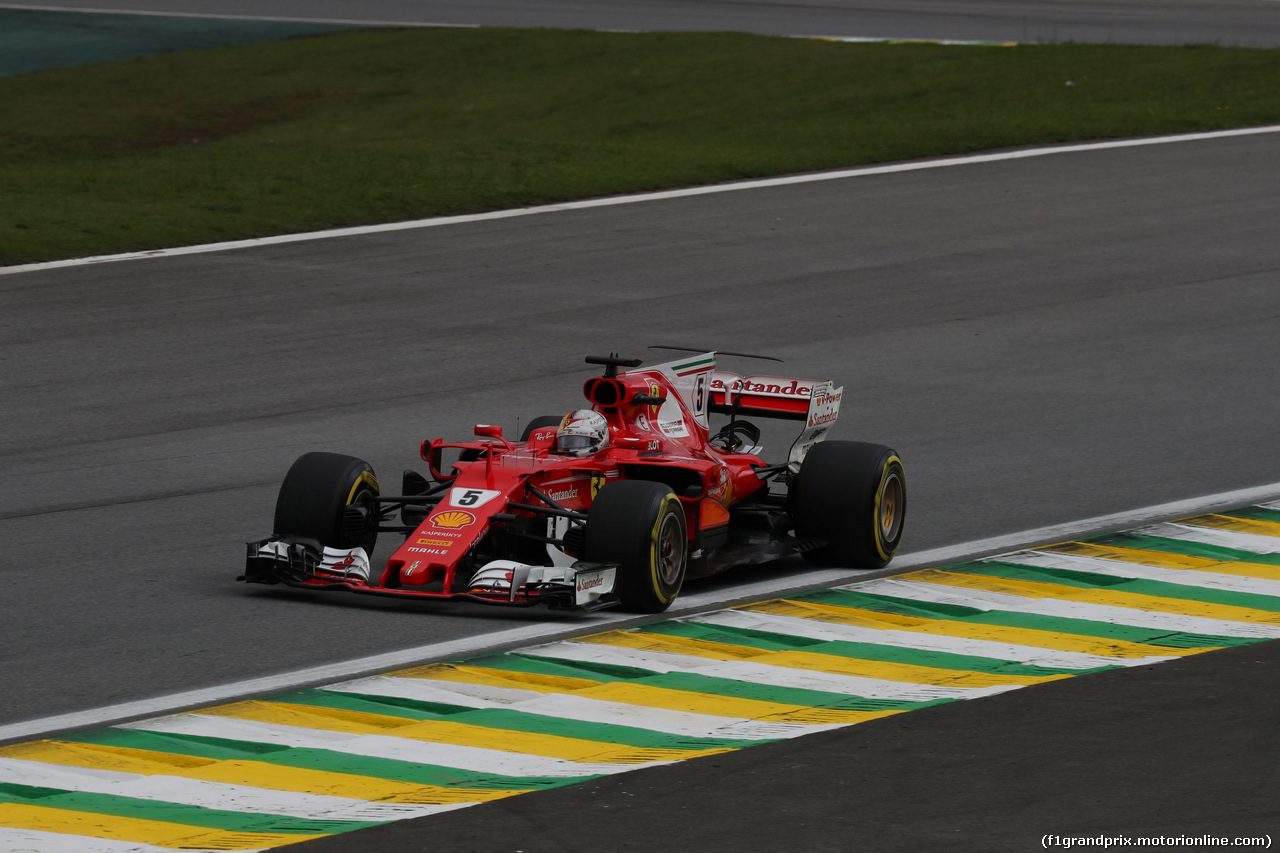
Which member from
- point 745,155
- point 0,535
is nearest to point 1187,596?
point 0,535

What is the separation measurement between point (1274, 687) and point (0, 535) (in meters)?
6.75

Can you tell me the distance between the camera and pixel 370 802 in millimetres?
6762

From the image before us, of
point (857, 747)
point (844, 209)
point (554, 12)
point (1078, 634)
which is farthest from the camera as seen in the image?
point (554, 12)

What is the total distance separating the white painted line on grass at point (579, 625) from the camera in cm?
774

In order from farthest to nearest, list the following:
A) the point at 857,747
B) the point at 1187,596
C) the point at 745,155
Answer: the point at 745,155 < the point at 1187,596 < the point at 857,747

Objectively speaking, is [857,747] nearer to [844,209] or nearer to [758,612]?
[758,612]

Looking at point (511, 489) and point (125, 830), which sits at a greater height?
point (511, 489)

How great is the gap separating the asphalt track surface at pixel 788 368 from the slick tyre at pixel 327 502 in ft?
1.17

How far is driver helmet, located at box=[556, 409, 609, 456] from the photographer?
9539 mm

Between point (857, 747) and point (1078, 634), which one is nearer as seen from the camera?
point (857, 747)

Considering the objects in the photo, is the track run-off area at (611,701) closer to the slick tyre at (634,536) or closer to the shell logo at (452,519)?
the slick tyre at (634,536)

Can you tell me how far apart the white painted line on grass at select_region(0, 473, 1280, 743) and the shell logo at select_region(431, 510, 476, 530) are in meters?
0.56

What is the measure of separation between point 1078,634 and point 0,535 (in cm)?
585

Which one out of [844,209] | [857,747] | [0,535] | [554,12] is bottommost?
[857,747]
